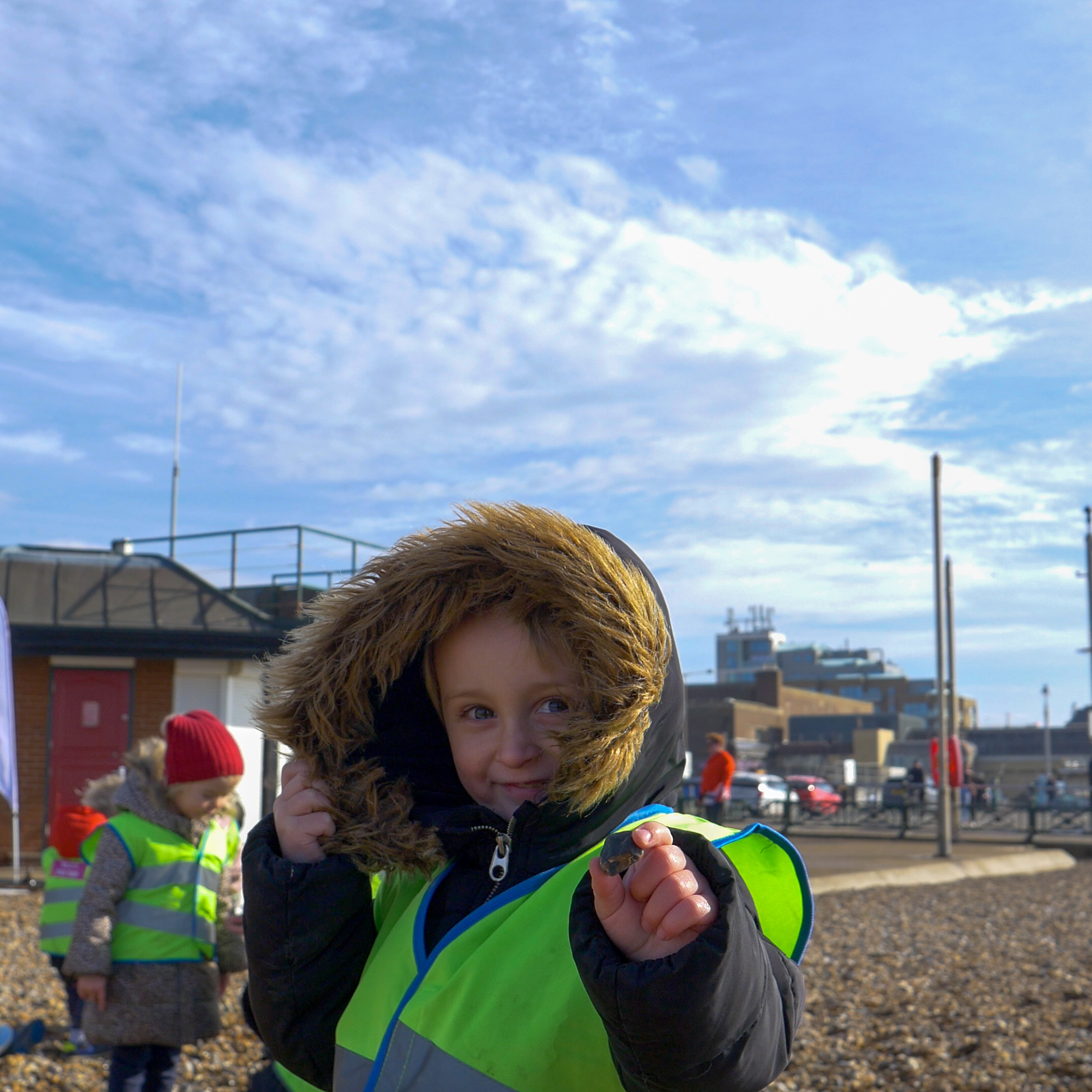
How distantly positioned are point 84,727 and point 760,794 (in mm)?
15633

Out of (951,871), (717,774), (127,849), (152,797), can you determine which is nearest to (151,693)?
(717,774)

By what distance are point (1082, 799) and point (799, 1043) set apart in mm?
30938

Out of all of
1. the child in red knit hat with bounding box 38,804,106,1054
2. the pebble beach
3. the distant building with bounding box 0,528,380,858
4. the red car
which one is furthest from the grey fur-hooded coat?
the red car

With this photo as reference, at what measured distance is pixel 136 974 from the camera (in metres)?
3.61

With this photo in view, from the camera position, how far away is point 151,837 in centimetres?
377

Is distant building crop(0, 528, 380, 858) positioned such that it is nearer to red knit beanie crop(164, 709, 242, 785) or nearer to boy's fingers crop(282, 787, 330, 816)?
red knit beanie crop(164, 709, 242, 785)

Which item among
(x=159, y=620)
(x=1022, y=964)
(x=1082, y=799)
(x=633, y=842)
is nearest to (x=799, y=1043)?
(x=1022, y=964)

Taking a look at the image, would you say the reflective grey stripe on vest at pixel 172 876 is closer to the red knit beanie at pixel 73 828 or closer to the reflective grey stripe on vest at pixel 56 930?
the reflective grey stripe on vest at pixel 56 930

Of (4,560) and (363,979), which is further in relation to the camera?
(4,560)

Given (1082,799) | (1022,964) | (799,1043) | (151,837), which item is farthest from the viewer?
(1082,799)

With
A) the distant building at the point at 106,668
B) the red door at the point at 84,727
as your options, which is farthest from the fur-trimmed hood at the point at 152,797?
the red door at the point at 84,727

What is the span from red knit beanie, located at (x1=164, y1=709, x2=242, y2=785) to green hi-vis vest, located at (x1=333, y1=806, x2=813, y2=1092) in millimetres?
2464

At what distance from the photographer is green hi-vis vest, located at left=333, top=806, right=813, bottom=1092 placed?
1.32 m

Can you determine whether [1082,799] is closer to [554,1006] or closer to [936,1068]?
[936,1068]
